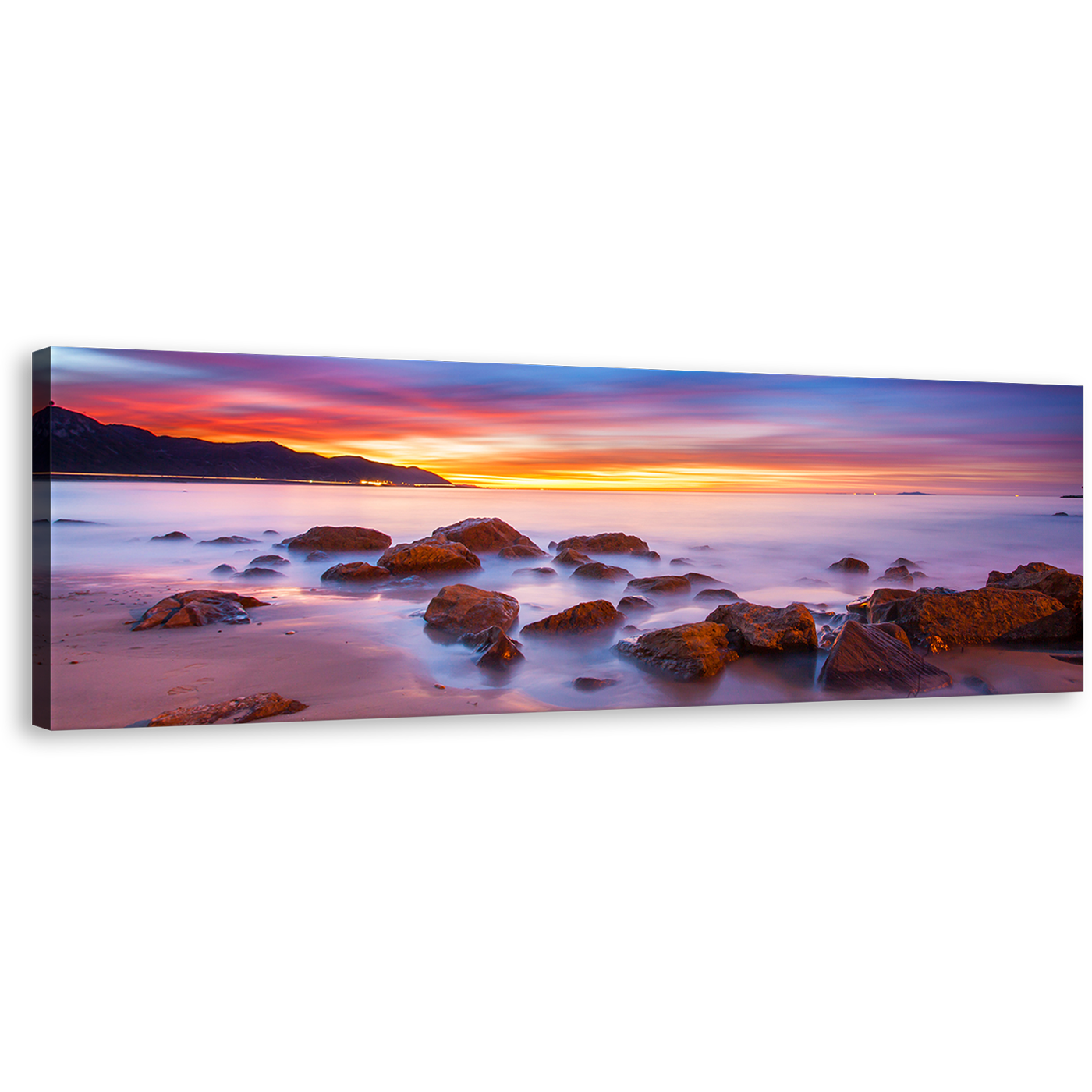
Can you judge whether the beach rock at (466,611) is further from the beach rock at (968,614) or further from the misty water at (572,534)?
the beach rock at (968,614)

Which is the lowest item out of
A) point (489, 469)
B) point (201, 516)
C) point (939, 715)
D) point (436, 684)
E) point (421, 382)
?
point (939, 715)

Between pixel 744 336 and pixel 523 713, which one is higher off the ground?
pixel 744 336

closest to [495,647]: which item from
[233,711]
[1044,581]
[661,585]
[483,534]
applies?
[483,534]

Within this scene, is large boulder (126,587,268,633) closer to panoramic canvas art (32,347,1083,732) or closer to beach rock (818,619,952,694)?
panoramic canvas art (32,347,1083,732)

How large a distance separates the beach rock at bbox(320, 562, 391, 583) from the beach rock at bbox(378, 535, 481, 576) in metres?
0.03

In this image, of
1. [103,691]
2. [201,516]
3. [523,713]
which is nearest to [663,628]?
[523,713]

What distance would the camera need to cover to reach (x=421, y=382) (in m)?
3.50

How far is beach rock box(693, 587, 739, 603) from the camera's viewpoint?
12.4ft

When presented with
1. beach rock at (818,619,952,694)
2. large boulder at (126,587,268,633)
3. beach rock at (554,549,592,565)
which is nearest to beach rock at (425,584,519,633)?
beach rock at (554,549,592,565)

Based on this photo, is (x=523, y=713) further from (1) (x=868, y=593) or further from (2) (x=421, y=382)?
(1) (x=868, y=593)

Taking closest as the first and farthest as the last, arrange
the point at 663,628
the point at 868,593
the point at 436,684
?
the point at 436,684
the point at 663,628
the point at 868,593

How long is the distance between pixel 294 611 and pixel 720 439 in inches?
89.9

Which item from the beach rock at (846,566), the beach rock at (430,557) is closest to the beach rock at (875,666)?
the beach rock at (846,566)

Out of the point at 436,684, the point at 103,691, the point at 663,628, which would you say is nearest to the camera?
the point at 103,691
